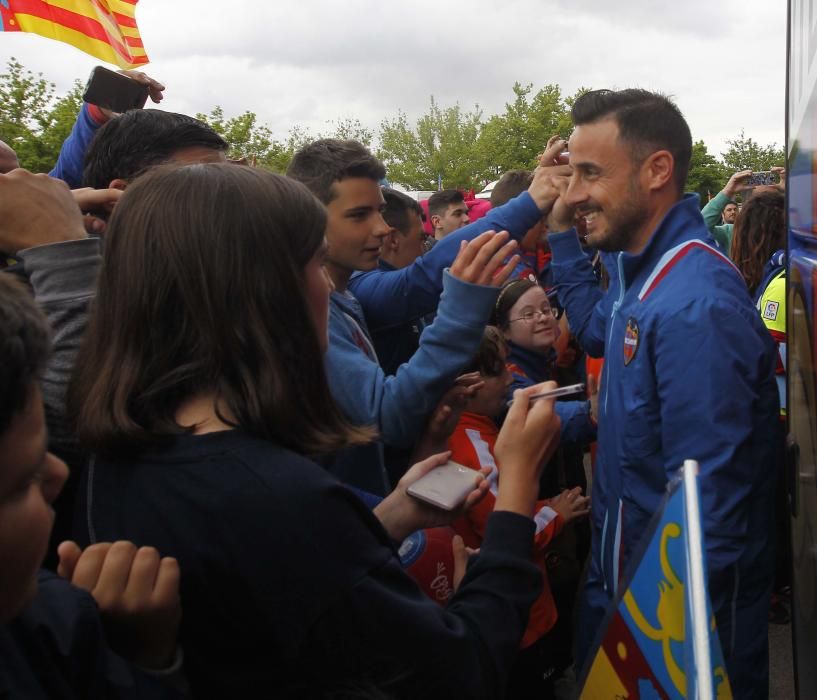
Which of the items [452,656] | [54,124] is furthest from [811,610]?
[54,124]

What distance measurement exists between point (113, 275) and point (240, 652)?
56 centimetres

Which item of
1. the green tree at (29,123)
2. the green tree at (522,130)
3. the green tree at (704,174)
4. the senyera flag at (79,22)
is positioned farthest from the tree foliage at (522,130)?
the senyera flag at (79,22)

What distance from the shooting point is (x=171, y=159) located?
1777 millimetres

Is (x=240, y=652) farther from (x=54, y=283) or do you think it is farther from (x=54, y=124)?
(x=54, y=124)

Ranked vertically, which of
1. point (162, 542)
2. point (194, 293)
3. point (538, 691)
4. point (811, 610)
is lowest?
point (538, 691)

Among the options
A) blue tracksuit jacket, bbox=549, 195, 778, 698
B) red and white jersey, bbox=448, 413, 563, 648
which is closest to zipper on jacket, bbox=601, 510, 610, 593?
Result: blue tracksuit jacket, bbox=549, 195, 778, 698

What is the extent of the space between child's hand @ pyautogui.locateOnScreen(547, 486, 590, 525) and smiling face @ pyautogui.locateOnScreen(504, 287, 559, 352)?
78 cm

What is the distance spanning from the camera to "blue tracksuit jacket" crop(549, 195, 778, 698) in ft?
5.48

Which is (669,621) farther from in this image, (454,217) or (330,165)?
(454,217)

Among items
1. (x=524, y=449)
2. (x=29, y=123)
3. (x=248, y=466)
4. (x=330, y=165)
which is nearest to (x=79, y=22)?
(x=330, y=165)

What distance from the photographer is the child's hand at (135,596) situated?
0.85m

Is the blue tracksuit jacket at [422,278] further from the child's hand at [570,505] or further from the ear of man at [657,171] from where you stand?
the child's hand at [570,505]

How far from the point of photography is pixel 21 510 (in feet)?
2.19

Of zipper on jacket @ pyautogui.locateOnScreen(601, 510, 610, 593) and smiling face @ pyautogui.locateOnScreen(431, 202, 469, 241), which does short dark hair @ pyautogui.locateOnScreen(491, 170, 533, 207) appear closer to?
smiling face @ pyautogui.locateOnScreen(431, 202, 469, 241)
